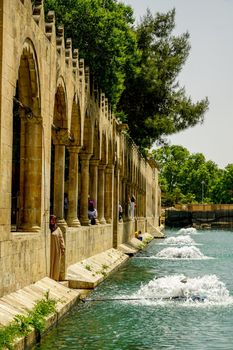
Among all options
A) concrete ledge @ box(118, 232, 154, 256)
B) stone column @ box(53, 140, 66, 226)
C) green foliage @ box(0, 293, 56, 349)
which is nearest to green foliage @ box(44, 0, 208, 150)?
concrete ledge @ box(118, 232, 154, 256)

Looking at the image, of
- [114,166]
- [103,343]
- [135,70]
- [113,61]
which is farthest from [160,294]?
[135,70]

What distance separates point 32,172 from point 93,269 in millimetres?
7134

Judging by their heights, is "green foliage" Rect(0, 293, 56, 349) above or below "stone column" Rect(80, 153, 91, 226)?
below

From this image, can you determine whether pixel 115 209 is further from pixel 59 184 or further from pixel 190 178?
pixel 190 178

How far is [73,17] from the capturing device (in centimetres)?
3706

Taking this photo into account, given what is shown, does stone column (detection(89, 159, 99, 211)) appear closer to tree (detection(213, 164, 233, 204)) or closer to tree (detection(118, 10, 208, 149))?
tree (detection(118, 10, 208, 149))

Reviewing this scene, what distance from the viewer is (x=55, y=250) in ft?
58.2

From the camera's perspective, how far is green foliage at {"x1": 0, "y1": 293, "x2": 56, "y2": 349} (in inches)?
407

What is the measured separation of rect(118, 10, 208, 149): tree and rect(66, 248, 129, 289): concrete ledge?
20668mm

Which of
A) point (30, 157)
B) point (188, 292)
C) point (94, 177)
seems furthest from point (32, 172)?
point (94, 177)

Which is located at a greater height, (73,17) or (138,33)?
(138,33)

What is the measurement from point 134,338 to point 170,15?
1798 inches

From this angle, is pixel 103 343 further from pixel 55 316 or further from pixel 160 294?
pixel 160 294

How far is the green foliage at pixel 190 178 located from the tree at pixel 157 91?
78.1m
